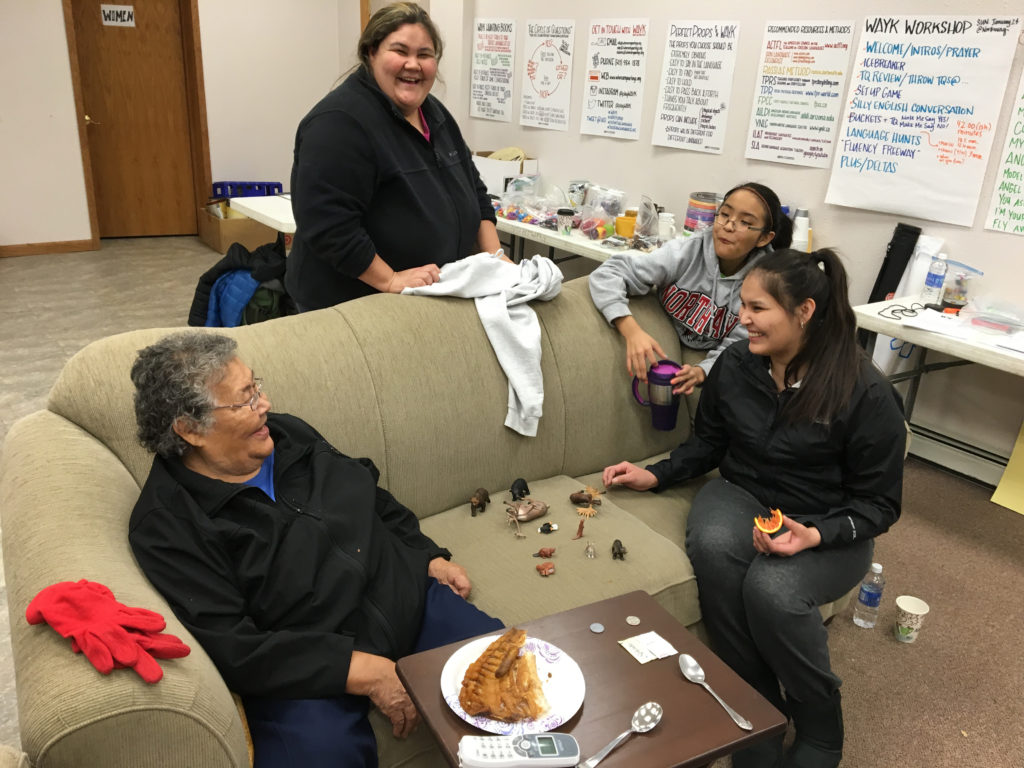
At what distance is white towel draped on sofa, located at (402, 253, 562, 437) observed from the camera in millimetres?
2186

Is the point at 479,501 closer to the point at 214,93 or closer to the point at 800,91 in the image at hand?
the point at 800,91

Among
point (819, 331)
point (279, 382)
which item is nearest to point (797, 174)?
point (819, 331)

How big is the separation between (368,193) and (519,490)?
0.90 meters

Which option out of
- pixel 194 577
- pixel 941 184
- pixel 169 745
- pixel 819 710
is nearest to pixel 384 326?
pixel 194 577

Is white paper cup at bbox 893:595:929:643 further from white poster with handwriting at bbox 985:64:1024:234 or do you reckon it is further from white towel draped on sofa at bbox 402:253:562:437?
white poster with handwriting at bbox 985:64:1024:234

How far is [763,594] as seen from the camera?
1737mm

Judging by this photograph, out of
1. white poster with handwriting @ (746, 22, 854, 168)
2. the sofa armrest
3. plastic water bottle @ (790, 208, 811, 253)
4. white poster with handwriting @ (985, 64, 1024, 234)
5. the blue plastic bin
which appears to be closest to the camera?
the sofa armrest

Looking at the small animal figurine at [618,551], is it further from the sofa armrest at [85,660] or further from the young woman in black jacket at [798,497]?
the sofa armrest at [85,660]

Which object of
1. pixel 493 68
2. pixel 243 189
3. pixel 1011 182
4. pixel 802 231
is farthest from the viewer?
pixel 243 189

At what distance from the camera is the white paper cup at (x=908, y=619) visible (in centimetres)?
225

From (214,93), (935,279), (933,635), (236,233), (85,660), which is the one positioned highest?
(214,93)

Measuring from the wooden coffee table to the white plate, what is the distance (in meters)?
0.01

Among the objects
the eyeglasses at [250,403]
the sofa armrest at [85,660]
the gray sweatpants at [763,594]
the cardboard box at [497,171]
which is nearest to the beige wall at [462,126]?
the cardboard box at [497,171]

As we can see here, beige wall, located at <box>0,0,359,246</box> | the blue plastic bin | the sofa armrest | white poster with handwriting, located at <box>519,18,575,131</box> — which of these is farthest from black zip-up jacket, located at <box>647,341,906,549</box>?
the blue plastic bin
